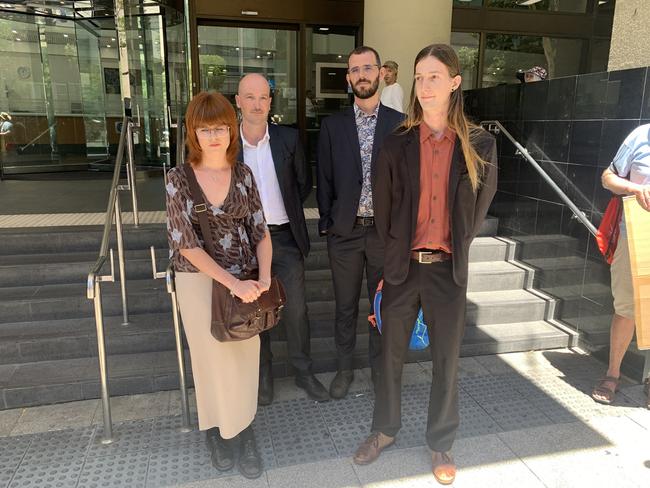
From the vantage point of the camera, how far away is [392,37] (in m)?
6.32

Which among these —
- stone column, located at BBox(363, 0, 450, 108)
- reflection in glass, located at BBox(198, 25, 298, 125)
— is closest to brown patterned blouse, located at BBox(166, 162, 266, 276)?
stone column, located at BBox(363, 0, 450, 108)

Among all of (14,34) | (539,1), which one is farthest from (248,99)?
(14,34)

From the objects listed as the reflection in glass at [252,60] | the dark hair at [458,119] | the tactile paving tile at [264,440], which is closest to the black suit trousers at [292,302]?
the tactile paving tile at [264,440]

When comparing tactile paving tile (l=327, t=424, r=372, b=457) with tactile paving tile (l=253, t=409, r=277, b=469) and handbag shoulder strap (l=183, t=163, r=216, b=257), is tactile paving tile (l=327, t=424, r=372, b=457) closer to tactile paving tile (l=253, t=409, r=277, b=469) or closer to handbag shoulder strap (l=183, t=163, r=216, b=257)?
tactile paving tile (l=253, t=409, r=277, b=469)

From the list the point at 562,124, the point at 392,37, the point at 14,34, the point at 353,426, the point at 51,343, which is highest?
the point at 14,34

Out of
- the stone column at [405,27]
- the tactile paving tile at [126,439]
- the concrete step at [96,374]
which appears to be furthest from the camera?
the stone column at [405,27]

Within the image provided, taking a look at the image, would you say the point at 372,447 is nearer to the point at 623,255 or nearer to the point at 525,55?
the point at 623,255

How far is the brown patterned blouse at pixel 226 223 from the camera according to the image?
90.5 inches

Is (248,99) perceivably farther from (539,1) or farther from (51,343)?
(539,1)

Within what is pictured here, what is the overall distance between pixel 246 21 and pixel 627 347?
21.7 ft

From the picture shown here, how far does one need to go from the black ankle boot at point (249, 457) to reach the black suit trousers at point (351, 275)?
922 millimetres

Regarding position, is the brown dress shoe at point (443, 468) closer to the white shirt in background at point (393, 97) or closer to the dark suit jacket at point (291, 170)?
the dark suit jacket at point (291, 170)

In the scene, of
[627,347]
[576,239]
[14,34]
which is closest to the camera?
[627,347]

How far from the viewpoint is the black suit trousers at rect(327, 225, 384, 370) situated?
10.1 ft
